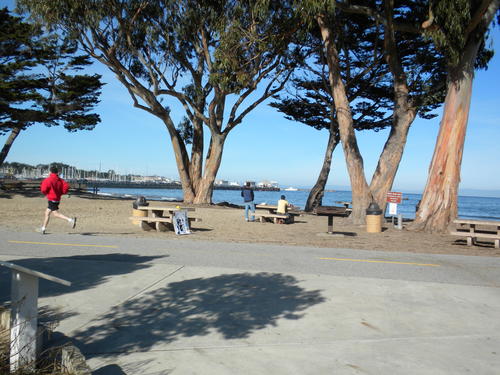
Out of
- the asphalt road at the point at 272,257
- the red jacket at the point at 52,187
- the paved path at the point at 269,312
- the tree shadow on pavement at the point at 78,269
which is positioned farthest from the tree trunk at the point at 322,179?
the tree shadow on pavement at the point at 78,269

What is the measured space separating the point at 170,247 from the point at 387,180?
1080cm

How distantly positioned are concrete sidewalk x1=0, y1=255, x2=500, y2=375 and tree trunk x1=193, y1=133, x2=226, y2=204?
20.0m

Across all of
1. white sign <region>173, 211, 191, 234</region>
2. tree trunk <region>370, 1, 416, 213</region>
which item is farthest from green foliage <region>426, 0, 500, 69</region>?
white sign <region>173, 211, 191, 234</region>

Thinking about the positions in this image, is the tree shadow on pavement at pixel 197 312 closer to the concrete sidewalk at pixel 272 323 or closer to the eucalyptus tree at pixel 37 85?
the concrete sidewalk at pixel 272 323

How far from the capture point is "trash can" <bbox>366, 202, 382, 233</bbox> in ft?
47.3

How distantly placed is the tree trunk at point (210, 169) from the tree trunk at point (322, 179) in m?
6.06

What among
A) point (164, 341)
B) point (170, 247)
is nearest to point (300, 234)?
point (170, 247)

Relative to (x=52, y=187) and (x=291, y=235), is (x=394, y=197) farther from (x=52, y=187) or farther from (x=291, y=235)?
(x=52, y=187)

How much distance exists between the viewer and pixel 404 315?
192 inches

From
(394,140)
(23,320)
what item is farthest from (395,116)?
(23,320)

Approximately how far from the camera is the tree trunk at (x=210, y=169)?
26.3 meters

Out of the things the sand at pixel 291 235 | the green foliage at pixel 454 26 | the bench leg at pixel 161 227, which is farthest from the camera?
the green foliage at pixel 454 26

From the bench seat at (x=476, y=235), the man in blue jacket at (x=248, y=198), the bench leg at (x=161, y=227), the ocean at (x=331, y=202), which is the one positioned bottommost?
the ocean at (x=331, y=202)

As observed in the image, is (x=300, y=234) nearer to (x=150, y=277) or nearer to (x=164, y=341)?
(x=150, y=277)
